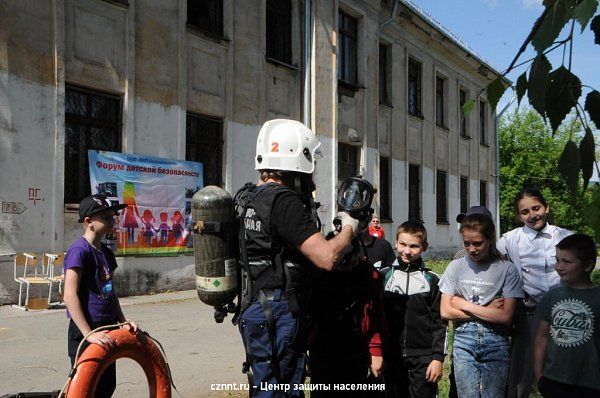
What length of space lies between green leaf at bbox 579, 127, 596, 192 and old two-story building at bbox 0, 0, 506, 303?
2661 millimetres

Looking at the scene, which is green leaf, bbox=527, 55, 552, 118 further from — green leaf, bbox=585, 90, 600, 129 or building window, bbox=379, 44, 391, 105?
building window, bbox=379, 44, 391, 105

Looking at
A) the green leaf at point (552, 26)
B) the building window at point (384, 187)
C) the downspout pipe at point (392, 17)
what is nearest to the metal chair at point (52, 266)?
the green leaf at point (552, 26)

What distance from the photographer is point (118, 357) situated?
343cm

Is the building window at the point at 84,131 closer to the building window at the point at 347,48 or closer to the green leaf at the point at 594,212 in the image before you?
the building window at the point at 347,48

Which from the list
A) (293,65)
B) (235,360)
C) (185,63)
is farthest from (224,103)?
(235,360)

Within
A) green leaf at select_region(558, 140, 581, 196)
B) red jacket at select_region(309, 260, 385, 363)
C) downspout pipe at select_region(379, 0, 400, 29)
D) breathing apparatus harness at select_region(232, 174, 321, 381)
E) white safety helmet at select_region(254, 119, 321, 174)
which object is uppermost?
downspout pipe at select_region(379, 0, 400, 29)

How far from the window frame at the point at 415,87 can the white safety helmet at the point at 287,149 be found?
18068mm

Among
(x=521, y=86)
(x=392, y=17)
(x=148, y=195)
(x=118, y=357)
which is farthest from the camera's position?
(x=392, y=17)

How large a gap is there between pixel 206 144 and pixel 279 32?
3.96 meters

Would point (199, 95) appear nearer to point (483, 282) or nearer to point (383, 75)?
point (383, 75)

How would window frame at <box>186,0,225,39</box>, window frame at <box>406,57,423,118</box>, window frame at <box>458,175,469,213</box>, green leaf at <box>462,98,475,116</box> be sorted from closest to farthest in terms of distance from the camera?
green leaf at <box>462,98,475,116</box>
window frame at <box>186,0,225,39</box>
window frame at <box>406,57,423,118</box>
window frame at <box>458,175,469,213</box>

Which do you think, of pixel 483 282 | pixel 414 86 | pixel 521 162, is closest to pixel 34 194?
pixel 483 282

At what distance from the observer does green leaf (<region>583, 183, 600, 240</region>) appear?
2188mm

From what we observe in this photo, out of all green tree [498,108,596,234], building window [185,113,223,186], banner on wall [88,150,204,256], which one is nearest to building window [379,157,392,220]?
building window [185,113,223,186]
